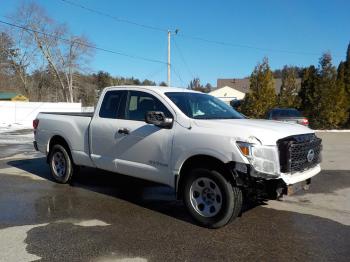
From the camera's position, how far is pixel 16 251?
4773mm

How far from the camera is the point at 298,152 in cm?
571

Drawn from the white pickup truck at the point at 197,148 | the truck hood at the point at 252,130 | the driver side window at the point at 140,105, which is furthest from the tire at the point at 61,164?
the truck hood at the point at 252,130

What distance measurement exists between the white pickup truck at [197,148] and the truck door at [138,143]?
15mm

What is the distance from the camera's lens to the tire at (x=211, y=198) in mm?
5516

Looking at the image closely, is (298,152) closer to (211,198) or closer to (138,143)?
(211,198)

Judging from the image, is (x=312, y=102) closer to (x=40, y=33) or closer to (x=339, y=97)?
(x=339, y=97)

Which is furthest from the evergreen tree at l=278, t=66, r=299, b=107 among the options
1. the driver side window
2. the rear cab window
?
the driver side window

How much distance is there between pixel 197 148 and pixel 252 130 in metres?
0.79

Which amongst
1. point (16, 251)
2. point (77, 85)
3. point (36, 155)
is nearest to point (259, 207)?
point (16, 251)

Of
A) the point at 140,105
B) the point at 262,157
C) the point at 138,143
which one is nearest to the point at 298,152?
the point at 262,157

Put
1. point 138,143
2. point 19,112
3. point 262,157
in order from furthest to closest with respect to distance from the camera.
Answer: point 19,112, point 138,143, point 262,157

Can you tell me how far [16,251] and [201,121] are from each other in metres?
2.87

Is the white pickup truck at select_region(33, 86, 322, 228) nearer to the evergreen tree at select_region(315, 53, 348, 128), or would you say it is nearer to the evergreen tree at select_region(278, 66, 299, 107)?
the evergreen tree at select_region(315, 53, 348, 128)

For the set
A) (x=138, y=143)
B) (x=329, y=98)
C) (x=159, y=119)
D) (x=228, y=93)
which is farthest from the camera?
(x=228, y=93)
